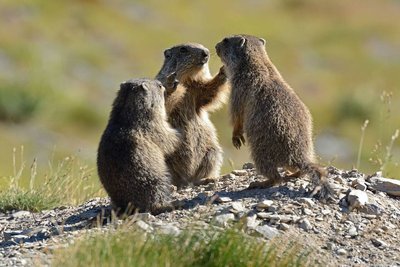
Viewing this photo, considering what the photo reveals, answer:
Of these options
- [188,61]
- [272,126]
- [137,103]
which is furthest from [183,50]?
[272,126]

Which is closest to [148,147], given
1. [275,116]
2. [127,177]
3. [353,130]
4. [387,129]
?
[127,177]

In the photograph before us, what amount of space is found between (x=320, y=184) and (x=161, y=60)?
98.0 feet

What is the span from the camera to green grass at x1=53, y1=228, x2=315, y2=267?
679cm

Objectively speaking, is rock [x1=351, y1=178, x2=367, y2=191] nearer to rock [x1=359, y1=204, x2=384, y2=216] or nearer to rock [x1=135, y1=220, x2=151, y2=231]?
rock [x1=359, y1=204, x2=384, y2=216]

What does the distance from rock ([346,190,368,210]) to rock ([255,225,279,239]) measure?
104 cm

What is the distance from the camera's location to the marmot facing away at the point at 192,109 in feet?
32.9

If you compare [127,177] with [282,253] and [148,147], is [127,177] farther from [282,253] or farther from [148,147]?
[282,253]

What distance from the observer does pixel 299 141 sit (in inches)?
366

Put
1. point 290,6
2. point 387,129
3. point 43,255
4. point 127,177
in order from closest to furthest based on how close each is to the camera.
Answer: point 43,255 < point 127,177 < point 387,129 < point 290,6

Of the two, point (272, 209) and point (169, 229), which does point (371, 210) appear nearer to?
point (272, 209)

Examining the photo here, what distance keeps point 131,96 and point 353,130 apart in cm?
2542

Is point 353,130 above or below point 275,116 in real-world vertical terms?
below

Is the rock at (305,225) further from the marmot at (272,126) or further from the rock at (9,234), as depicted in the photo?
the rock at (9,234)

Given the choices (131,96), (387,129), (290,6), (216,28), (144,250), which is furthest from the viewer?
(290,6)
